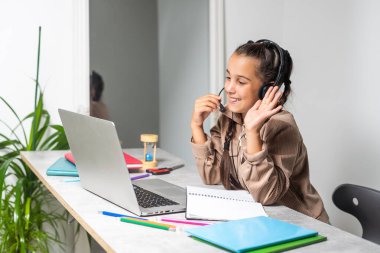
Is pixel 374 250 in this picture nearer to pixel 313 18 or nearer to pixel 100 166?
pixel 100 166

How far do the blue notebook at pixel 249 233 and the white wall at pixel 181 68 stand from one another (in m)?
1.77

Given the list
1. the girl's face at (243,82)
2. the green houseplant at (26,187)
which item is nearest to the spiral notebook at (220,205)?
the girl's face at (243,82)

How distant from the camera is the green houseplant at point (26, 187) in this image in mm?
2258

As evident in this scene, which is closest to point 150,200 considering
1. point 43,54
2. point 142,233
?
point 142,233

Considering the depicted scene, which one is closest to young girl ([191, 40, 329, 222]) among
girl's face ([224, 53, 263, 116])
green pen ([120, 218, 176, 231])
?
girl's face ([224, 53, 263, 116])

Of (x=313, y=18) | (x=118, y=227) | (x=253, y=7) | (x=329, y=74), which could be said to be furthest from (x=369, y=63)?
(x=118, y=227)

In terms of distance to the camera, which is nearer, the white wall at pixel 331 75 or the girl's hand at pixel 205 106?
the girl's hand at pixel 205 106

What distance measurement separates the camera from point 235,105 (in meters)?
1.69

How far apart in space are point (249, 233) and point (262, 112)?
0.45m

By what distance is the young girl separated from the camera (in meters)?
1.45

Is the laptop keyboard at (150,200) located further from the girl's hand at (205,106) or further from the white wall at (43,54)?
the white wall at (43,54)

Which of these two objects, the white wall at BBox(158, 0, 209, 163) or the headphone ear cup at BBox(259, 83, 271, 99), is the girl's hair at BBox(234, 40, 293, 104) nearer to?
the headphone ear cup at BBox(259, 83, 271, 99)

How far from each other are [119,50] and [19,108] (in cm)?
59

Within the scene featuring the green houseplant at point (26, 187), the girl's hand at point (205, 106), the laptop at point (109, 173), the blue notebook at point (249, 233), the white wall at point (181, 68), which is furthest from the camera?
the white wall at point (181, 68)
